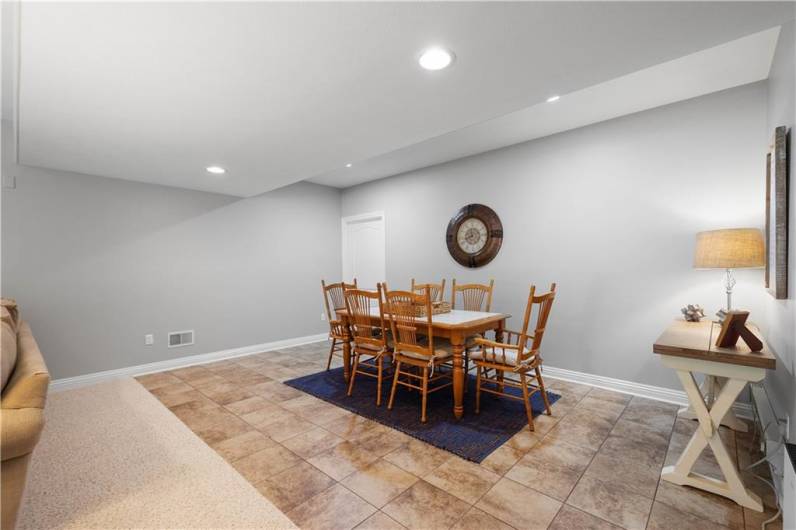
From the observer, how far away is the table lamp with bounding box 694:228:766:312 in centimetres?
235

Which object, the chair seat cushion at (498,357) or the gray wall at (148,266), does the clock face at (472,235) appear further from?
the gray wall at (148,266)

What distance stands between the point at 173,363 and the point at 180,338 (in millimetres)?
300

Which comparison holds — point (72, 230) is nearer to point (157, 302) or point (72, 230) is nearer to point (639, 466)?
point (157, 302)

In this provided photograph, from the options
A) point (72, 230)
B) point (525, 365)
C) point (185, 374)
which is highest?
point (72, 230)

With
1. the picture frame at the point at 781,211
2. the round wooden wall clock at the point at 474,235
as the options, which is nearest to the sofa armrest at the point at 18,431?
the picture frame at the point at 781,211

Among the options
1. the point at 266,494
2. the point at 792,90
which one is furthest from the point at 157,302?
the point at 792,90

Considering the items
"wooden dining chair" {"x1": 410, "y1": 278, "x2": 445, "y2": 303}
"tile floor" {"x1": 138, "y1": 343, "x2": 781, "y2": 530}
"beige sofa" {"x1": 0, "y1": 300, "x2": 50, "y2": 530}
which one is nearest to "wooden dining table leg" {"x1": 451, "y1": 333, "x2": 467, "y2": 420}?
"tile floor" {"x1": 138, "y1": 343, "x2": 781, "y2": 530}

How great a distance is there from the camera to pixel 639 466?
6.92 feet

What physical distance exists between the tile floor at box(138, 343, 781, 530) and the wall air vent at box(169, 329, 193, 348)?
1.30m

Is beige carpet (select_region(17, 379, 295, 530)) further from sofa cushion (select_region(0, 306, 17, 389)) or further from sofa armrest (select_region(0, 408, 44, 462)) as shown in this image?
sofa cushion (select_region(0, 306, 17, 389))

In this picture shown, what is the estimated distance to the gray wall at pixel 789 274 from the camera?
1727mm

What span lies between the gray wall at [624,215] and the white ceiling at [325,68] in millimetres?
335

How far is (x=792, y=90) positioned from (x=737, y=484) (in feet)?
6.73

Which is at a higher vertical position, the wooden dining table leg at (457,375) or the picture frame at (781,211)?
the picture frame at (781,211)
